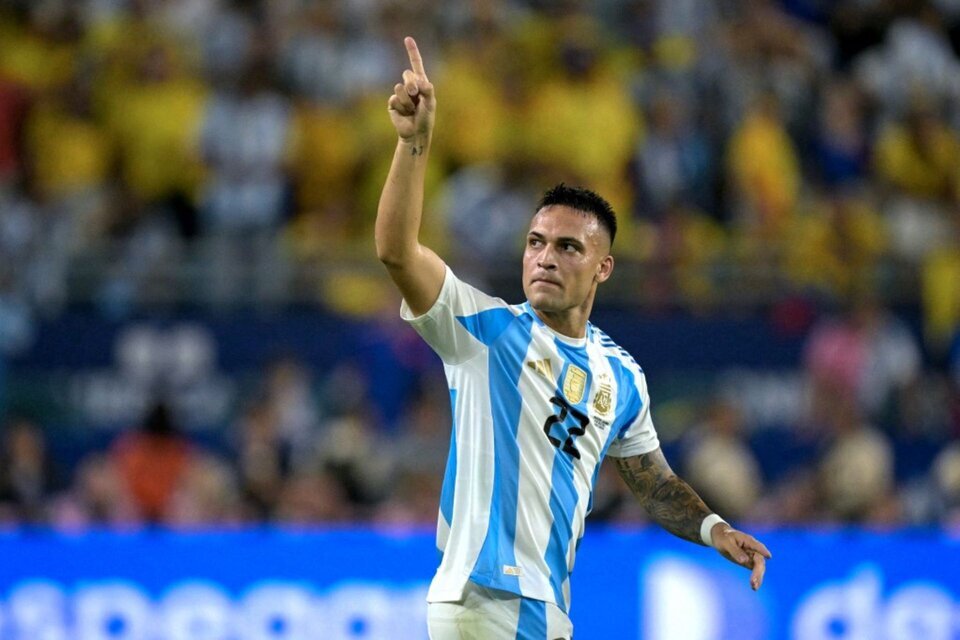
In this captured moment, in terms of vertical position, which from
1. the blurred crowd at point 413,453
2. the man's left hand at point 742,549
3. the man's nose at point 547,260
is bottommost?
the man's left hand at point 742,549

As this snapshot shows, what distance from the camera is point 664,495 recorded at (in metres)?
5.87

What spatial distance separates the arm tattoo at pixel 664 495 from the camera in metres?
5.76

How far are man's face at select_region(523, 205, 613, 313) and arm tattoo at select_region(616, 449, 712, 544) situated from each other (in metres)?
0.78

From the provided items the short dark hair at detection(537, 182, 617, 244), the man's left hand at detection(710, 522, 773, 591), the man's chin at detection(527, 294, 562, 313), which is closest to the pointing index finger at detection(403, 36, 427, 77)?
the short dark hair at detection(537, 182, 617, 244)

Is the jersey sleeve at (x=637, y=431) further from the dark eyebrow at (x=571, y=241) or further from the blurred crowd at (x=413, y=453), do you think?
the blurred crowd at (x=413, y=453)

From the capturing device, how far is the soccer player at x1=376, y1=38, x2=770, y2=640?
16.1 ft

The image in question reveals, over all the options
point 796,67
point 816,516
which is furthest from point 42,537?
point 796,67

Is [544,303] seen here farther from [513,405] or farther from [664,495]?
[664,495]

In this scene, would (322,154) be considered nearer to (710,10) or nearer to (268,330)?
(268,330)

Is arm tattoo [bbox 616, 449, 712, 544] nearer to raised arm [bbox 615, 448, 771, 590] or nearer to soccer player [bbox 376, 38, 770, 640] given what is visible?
raised arm [bbox 615, 448, 771, 590]

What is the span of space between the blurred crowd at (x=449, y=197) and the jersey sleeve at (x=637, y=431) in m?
4.56

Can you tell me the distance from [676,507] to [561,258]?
1063 millimetres

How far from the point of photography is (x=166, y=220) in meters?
12.1

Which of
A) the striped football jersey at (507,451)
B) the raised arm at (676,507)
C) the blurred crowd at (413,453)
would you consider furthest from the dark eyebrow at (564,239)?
the blurred crowd at (413,453)
